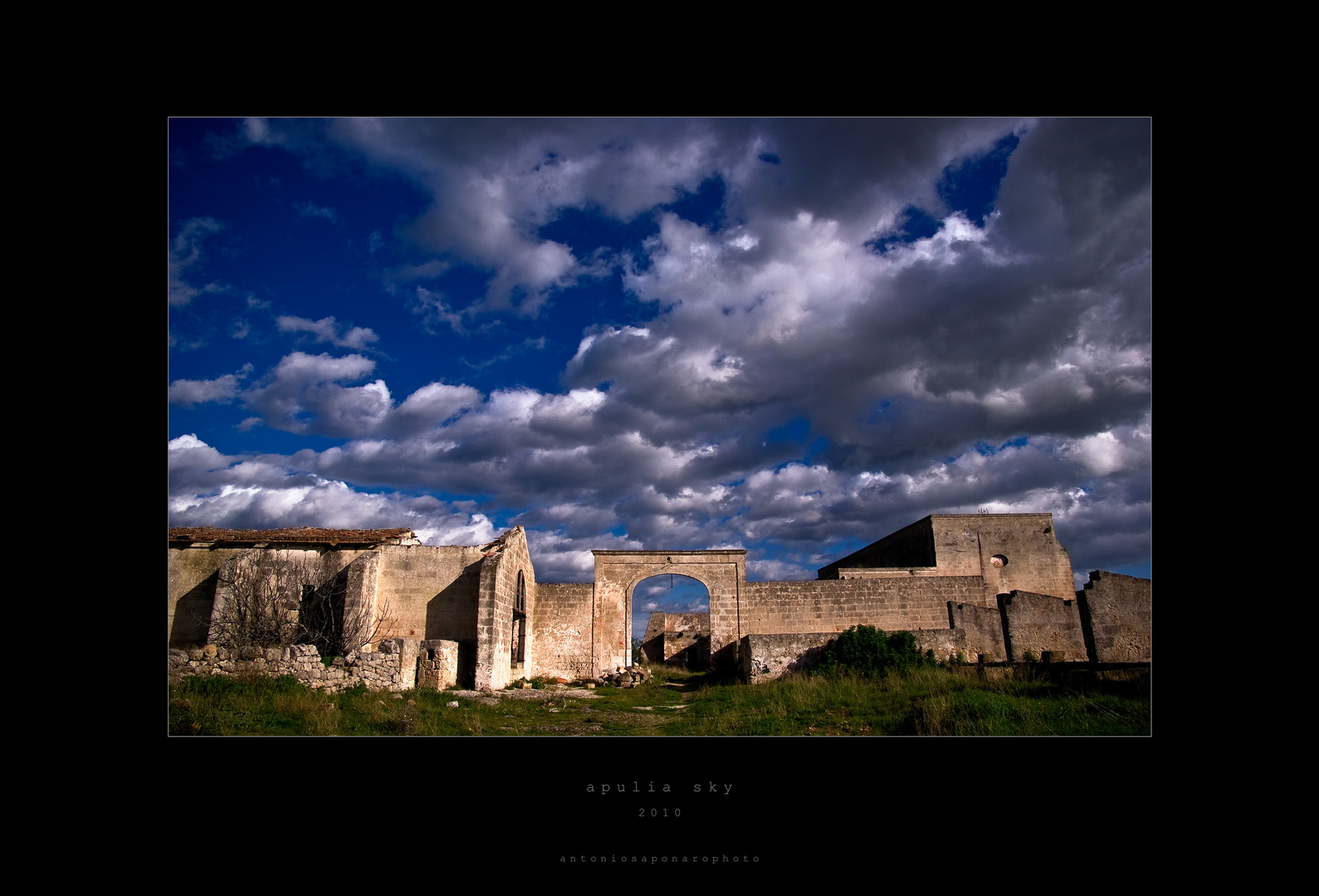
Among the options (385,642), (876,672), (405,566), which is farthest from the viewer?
(405,566)

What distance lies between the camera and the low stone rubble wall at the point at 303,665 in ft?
37.9

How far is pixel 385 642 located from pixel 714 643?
9280mm

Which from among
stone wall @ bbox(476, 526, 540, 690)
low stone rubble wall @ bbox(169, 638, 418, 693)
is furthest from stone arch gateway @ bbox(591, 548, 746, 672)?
low stone rubble wall @ bbox(169, 638, 418, 693)

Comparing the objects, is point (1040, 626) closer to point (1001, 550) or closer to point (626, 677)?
point (1001, 550)

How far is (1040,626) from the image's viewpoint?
57.0ft

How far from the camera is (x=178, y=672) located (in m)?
11.2

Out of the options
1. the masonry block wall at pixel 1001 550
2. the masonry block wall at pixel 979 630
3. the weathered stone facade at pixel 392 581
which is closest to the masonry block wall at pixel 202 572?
the weathered stone facade at pixel 392 581

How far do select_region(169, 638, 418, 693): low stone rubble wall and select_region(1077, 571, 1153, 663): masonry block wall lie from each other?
17.1 meters

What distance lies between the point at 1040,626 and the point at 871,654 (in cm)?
582
